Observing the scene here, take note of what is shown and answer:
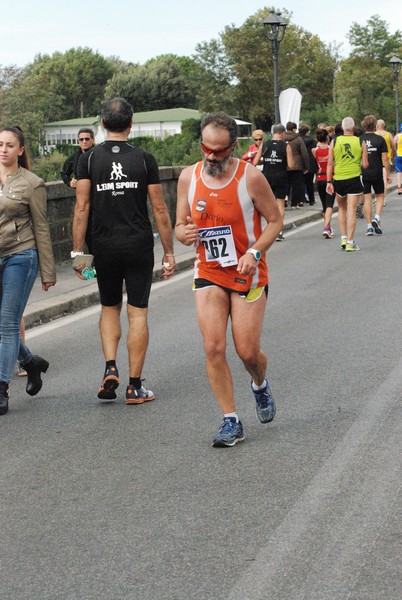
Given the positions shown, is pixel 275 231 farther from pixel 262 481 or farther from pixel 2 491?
pixel 2 491

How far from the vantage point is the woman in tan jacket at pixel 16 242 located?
24.5 feet

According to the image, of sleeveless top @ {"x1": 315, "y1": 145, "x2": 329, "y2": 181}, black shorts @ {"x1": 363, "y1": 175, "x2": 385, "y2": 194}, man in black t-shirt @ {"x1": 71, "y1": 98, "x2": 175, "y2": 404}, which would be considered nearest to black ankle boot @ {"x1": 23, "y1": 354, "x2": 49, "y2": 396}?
man in black t-shirt @ {"x1": 71, "y1": 98, "x2": 175, "y2": 404}

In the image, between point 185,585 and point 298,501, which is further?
point 298,501

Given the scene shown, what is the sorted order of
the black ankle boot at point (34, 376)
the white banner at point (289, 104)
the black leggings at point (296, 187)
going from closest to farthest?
the black ankle boot at point (34, 376) < the black leggings at point (296, 187) < the white banner at point (289, 104)

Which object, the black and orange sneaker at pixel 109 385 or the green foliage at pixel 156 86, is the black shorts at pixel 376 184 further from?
the green foliage at pixel 156 86

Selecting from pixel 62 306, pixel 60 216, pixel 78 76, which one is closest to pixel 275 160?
pixel 60 216

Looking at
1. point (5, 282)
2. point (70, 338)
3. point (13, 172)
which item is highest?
point (13, 172)

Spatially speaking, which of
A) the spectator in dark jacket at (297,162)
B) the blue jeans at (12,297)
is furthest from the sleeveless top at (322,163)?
the blue jeans at (12,297)

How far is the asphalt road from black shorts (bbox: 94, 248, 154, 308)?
686 mm

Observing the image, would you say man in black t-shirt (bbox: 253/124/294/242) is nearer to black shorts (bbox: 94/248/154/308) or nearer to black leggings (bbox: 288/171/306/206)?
black leggings (bbox: 288/171/306/206)

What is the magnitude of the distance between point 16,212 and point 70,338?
307 centimetres

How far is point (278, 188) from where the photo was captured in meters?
19.2

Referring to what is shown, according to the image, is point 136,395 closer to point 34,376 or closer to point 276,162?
point 34,376

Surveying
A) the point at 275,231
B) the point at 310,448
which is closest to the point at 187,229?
the point at 275,231
